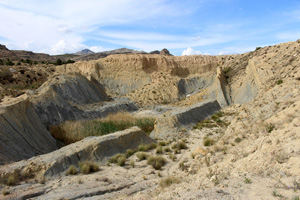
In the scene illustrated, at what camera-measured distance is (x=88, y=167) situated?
9523mm

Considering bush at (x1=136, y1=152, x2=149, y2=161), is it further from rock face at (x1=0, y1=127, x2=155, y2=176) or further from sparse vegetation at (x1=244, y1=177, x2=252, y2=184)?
sparse vegetation at (x1=244, y1=177, x2=252, y2=184)

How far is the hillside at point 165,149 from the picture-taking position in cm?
573

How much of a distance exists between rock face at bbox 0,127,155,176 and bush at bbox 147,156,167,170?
6.58ft

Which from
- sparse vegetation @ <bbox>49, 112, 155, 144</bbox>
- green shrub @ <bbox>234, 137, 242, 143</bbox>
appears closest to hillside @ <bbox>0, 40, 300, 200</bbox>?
green shrub @ <bbox>234, 137, 242, 143</bbox>

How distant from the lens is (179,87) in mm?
38406

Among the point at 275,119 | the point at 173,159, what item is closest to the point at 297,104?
the point at 275,119

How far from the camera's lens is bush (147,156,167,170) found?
995 cm

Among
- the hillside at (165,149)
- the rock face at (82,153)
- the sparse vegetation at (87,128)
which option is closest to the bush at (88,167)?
the hillside at (165,149)

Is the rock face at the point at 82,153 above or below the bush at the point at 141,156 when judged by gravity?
above

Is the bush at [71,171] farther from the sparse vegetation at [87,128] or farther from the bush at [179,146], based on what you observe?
the sparse vegetation at [87,128]

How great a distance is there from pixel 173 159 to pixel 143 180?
8.70ft

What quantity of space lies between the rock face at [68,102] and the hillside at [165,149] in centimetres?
Answer: 11

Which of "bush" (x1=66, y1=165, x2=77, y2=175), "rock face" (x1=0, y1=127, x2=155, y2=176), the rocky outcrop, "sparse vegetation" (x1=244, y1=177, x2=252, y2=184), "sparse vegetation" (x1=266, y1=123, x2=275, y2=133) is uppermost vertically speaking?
the rocky outcrop

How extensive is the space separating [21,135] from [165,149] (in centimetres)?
745
